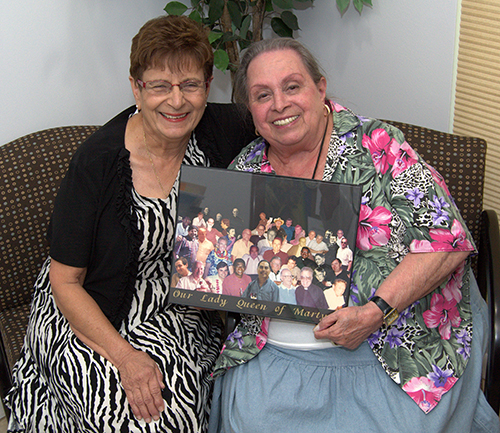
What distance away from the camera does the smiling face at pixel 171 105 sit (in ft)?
5.19

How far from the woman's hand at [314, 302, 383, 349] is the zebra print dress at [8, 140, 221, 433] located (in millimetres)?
505

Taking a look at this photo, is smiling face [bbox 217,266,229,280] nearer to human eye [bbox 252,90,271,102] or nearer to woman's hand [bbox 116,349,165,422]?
woman's hand [bbox 116,349,165,422]

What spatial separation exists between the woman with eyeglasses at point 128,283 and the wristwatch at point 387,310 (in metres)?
0.63

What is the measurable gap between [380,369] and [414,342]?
12 centimetres

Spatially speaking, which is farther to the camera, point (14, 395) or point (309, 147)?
point (14, 395)

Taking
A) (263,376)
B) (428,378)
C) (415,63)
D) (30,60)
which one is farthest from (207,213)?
(415,63)

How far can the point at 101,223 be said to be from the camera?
5.28ft

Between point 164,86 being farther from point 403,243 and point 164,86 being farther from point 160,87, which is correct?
point 403,243

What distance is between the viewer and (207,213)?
1.46m

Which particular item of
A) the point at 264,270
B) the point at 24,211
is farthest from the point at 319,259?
the point at 24,211

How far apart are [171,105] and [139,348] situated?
76cm

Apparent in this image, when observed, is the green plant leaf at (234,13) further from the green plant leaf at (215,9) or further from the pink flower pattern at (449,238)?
the pink flower pattern at (449,238)

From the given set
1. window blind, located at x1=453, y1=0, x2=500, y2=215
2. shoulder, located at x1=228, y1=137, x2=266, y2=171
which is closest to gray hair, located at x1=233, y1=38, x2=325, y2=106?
shoulder, located at x1=228, y1=137, x2=266, y2=171

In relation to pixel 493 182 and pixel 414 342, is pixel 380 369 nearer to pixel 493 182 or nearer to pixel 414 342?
pixel 414 342
